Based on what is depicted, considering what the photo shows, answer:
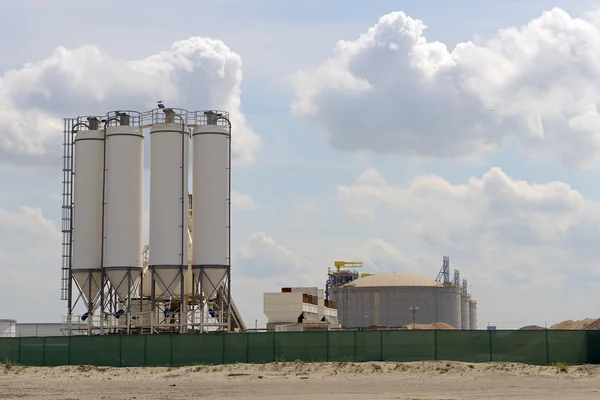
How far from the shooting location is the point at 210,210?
193ft

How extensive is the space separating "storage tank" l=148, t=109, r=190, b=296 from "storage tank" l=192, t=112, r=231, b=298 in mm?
833

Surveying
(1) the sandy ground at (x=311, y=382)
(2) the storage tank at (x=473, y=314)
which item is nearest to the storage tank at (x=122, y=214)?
(1) the sandy ground at (x=311, y=382)

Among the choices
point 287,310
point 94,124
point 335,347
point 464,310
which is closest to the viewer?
point 335,347

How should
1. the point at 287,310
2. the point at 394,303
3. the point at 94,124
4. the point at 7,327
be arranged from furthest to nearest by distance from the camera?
the point at 394,303 < the point at 7,327 < the point at 287,310 < the point at 94,124

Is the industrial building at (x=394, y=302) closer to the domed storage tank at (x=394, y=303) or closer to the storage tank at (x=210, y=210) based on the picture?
the domed storage tank at (x=394, y=303)

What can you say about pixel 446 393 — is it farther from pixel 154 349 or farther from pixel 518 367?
pixel 154 349

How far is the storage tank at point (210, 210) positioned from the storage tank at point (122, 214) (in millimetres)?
3615

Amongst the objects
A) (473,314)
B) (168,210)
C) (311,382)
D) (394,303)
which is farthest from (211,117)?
(473,314)

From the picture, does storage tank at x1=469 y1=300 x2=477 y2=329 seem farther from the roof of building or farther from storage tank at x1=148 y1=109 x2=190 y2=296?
storage tank at x1=148 y1=109 x2=190 y2=296

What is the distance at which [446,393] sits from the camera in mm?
35281

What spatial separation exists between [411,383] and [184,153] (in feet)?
83.0

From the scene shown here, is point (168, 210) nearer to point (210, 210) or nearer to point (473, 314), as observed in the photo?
point (210, 210)

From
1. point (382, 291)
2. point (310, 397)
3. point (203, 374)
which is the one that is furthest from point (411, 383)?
point (382, 291)

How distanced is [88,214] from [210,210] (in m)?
8.28
